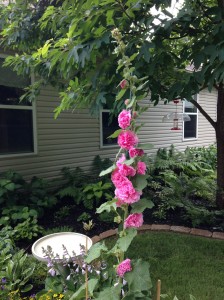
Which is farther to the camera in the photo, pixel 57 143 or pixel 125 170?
pixel 57 143

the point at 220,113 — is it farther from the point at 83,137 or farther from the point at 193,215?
the point at 83,137

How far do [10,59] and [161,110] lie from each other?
Answer: 573 cm

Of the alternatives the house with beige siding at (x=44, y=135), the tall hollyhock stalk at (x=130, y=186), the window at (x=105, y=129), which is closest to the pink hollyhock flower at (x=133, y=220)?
the tall hollyhock stalk at (x=130, y=186)

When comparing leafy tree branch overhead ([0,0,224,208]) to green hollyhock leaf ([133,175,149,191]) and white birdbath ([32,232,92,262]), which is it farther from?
white birdbath ([32,232,92,262])

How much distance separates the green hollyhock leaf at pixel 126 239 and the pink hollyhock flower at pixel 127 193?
0.52 feet

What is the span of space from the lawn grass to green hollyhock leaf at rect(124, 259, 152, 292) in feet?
4.57

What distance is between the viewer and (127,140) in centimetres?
123

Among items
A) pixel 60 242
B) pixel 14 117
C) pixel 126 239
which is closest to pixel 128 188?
pixel 126 239

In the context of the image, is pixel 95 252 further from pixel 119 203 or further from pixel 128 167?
pixel 128 167

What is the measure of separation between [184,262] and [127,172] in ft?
7.53

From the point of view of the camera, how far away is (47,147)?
5.70m

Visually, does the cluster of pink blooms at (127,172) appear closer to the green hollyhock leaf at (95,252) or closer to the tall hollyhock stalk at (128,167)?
the tall hollyhock stalk at (128,167)

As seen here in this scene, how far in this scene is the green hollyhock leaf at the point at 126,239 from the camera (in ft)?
3.99

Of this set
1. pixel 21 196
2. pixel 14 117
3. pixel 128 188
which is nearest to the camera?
pixel 128 188
